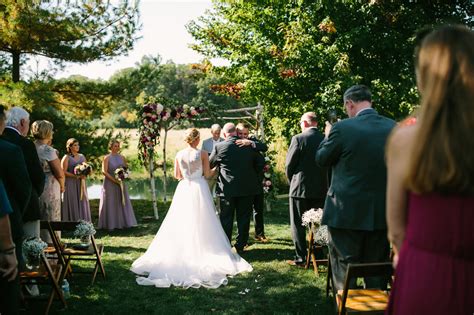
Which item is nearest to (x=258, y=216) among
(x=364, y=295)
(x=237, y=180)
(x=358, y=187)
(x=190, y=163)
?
(x=237, y=180)

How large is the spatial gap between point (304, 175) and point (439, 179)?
5.24 m

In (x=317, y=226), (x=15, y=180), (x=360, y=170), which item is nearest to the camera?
Result: (x=15, y=180)

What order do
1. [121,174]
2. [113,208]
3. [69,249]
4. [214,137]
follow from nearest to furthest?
[69,249], [214,137], [121,174], [113,208]

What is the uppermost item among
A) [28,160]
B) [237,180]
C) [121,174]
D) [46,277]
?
[28,160]

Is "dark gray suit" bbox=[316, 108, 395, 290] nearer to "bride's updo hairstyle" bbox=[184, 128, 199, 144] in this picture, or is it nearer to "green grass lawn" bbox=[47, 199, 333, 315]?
"green grass lawn" bbox=[47, 199, 333, 315]

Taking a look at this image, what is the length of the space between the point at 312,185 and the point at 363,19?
8.14 m

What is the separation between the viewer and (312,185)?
700cm

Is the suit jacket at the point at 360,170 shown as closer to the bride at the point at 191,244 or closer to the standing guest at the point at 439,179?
the standing guest at the point at 439,179

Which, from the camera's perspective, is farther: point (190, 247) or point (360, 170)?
point (190, 247)

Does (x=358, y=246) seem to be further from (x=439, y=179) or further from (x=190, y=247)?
(x=190, y=247)

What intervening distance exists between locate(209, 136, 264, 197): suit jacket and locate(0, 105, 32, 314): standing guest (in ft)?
14.0

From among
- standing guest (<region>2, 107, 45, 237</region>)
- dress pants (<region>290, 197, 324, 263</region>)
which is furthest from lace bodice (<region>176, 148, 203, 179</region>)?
standing guest (<region>2, 107, 45, 237</region>)

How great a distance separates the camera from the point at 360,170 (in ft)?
14.4

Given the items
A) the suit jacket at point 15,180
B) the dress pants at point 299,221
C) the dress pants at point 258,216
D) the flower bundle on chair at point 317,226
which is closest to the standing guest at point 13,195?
the suit jacket at point 15,180
